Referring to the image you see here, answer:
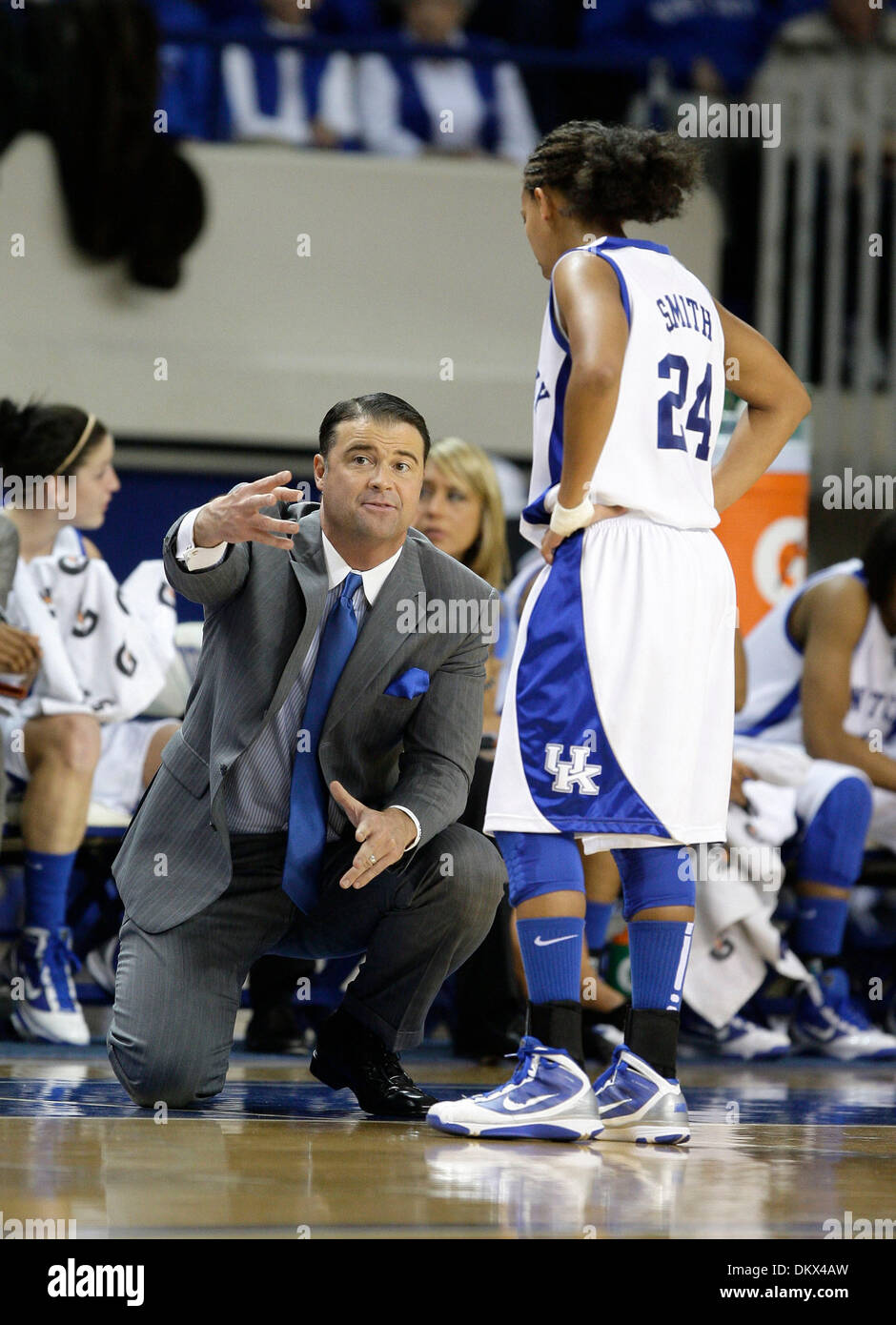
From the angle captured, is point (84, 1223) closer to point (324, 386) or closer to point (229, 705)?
point (229, 705)

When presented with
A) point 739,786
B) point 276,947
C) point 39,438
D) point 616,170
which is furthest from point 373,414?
point 739,786

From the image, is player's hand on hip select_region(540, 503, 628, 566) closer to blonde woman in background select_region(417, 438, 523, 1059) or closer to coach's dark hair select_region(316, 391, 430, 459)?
coach's dark hair select_region(316, 391, 430, 459)

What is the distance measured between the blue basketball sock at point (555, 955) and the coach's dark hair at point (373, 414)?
27.3 inches

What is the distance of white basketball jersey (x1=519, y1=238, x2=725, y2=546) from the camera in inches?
85.4

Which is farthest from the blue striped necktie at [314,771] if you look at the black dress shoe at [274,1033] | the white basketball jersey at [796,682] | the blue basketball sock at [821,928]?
the white basketball jersey at [796,682]

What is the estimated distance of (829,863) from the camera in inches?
146

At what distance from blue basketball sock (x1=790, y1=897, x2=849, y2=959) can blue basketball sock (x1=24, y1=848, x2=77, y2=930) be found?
163cm

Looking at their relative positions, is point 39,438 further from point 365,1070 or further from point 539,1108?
point 539,1108

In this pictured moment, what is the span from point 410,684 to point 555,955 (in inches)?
17.2

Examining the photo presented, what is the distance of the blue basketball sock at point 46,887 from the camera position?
3383 millimetres

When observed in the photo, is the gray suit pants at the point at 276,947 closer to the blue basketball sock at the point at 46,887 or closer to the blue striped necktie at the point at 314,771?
the blue striped necktie at the point at 314,771

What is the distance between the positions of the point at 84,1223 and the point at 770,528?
12.4 ft

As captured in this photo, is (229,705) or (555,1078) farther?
(229,705)
